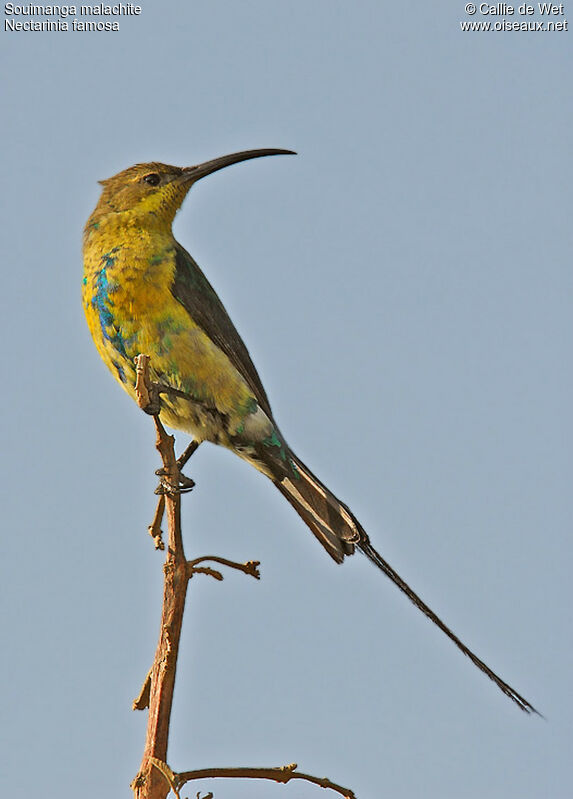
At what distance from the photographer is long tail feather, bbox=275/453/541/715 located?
179 inches

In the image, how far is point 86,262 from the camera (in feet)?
16.9

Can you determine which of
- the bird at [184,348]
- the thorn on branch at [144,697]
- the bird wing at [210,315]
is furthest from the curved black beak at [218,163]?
the thorn on branch at [144,697]

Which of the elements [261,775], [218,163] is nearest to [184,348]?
[218,163]

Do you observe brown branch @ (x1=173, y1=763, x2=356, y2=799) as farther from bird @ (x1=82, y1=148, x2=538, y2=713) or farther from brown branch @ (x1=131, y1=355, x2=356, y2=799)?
bird @ (x1=82, y1=148, x2=538, y2=713)

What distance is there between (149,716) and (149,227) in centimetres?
252

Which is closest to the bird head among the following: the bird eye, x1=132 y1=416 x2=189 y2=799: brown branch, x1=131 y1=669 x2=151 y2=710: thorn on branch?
the bird eye

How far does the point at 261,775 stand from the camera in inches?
141

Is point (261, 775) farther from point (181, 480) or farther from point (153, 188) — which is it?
point (153, 188)

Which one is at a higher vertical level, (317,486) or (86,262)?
(86,262)

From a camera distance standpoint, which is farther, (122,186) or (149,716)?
(122,186)

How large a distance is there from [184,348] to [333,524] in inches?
41.8

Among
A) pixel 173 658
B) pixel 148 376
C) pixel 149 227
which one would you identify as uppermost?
pixel 149 227

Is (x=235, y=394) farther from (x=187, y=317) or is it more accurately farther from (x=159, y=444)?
(x=159, y=444)

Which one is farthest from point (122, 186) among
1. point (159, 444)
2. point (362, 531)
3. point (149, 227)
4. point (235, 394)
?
point (362, 531)
